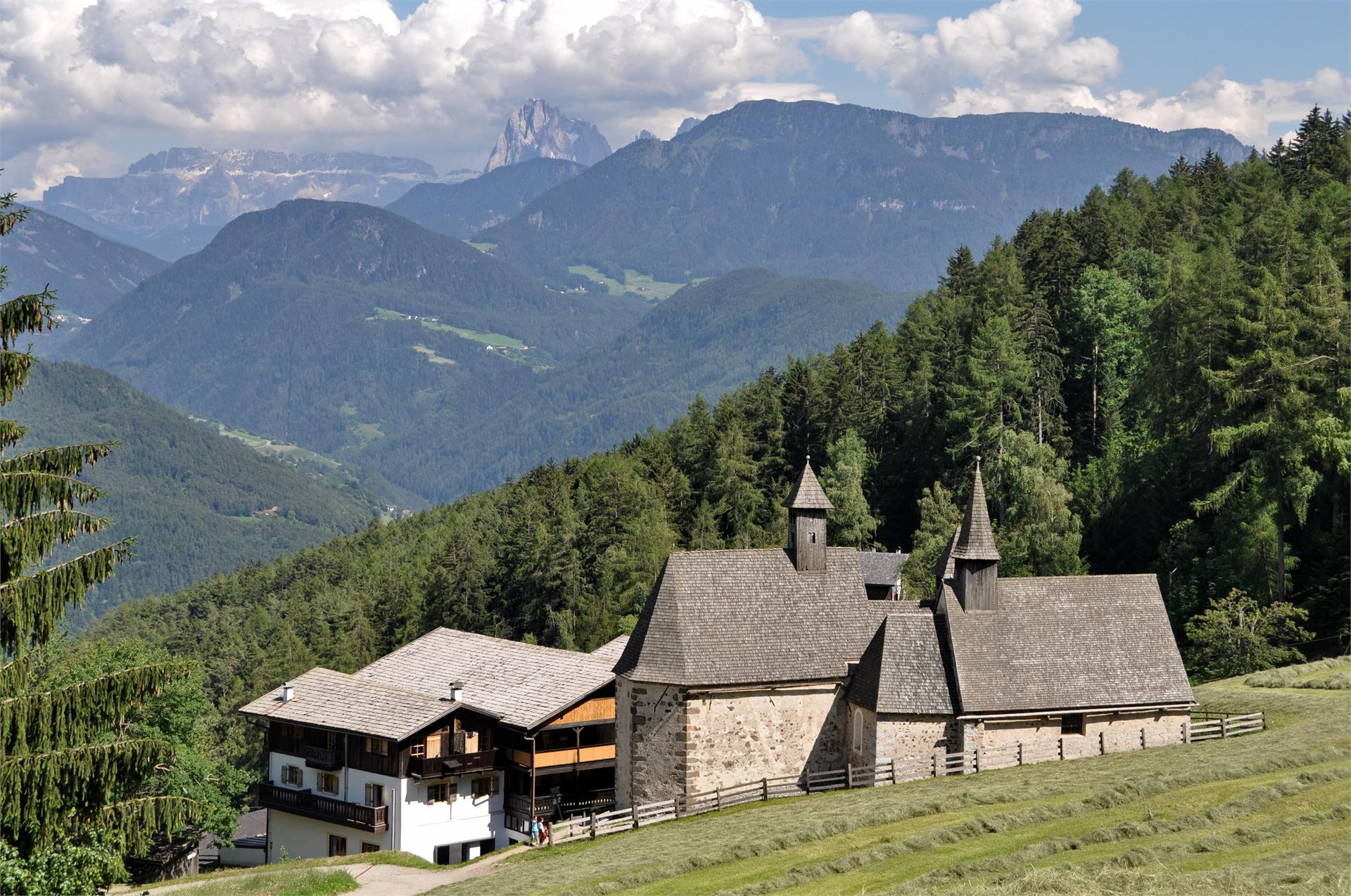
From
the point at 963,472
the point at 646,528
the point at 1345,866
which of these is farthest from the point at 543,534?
the point at 1345,866

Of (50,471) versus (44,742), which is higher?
(50,471)

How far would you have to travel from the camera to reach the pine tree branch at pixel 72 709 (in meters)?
23.3

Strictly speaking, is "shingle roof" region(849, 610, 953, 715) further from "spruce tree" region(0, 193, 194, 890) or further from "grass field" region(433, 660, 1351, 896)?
"spruce tree" region(0, 193, 194, 890)

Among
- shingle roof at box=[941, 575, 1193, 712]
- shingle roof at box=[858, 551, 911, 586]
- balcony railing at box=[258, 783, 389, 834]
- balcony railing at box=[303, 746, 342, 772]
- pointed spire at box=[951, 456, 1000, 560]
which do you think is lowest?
balcony railing at box=[258, 783, 389, 834]

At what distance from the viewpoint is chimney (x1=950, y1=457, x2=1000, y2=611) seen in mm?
48594

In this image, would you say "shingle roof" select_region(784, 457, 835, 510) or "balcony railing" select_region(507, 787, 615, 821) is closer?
"shingle roof" select_region(784, 457, 835, 510)

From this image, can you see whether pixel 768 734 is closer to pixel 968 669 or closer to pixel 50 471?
pixel 968 669

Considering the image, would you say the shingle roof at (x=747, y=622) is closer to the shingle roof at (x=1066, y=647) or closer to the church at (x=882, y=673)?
the church at (x=882, y=673)

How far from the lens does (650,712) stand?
49.4 meters

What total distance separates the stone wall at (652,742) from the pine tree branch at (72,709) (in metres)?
25.5

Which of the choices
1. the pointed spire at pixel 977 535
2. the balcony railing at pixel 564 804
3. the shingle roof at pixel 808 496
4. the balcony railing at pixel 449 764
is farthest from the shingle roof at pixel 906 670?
the balcony railing at pixel 449 764

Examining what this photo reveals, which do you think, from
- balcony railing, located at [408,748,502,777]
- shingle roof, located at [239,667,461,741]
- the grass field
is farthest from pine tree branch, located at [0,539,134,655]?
balcony railing, located at [408,748,502,777]

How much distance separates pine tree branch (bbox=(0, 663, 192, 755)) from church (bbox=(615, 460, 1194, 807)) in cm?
2553

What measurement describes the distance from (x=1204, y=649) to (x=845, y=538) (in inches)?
1196
